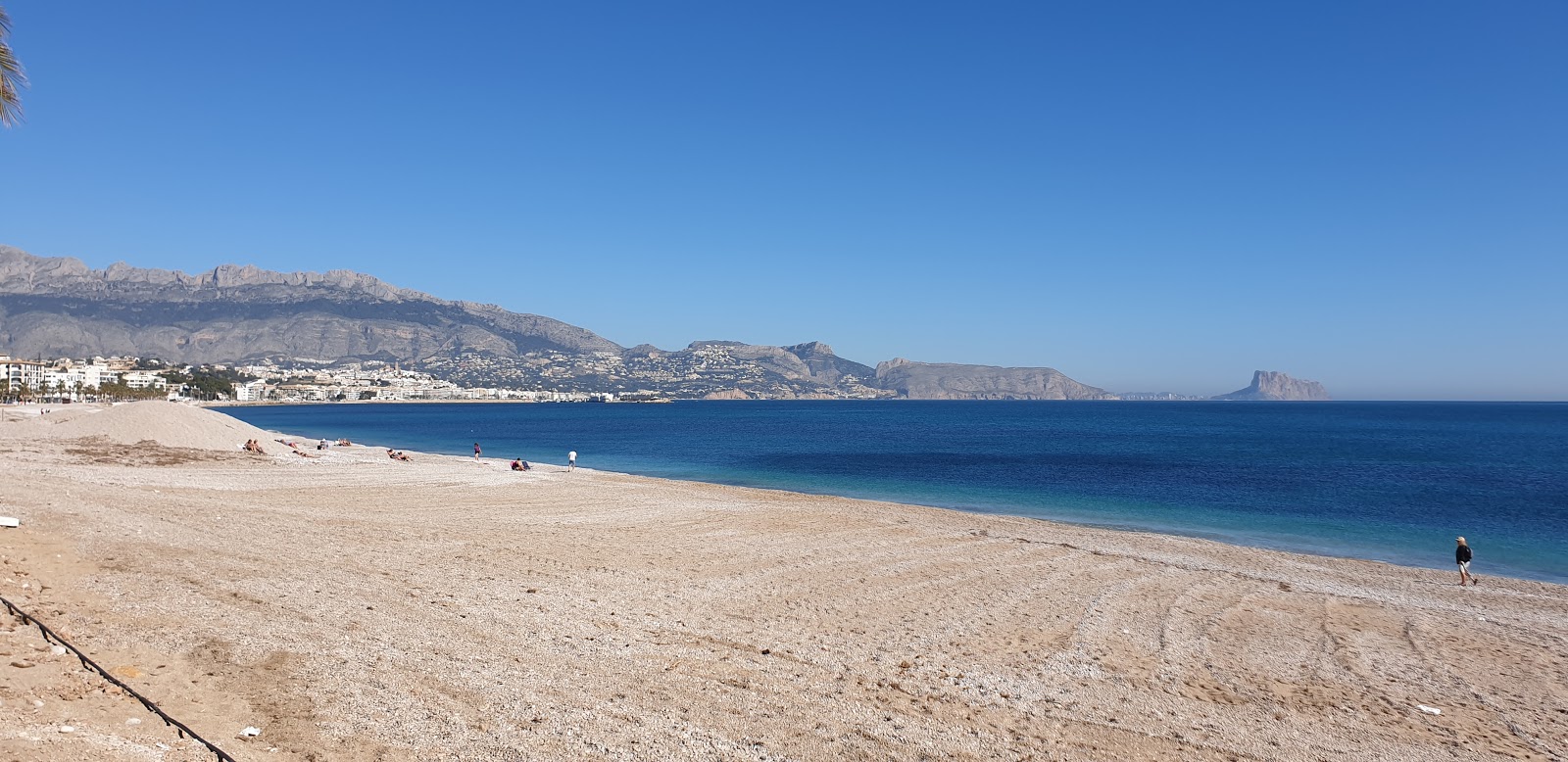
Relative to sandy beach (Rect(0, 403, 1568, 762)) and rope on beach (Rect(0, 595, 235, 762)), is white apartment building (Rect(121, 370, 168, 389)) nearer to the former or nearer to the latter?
sandy beach (Rect(0, 403, 1568, 762))

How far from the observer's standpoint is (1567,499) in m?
38.5

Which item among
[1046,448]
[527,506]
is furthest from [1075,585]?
[1046,448]

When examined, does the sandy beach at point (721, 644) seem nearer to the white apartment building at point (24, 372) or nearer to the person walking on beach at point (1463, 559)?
the person walking on beach at point (1463, 559)

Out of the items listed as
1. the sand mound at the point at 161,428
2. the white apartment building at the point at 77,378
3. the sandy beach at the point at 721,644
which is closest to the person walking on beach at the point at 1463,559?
the sandy beach at the point at 721,644

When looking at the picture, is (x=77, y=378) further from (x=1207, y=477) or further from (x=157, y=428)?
(x=1207, y=477)

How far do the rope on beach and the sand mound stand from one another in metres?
37.2

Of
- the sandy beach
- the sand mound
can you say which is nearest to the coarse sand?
the sand mound

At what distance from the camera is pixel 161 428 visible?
42.7 m

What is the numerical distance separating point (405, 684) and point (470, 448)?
6466 cm

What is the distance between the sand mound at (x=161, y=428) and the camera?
4188 cm

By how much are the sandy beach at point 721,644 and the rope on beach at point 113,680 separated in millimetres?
110

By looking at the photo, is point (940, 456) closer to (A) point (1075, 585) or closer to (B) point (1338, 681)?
(A) point (1075, 585)

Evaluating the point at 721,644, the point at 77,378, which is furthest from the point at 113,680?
the point at 77,378

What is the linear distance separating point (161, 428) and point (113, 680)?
1699 inches
